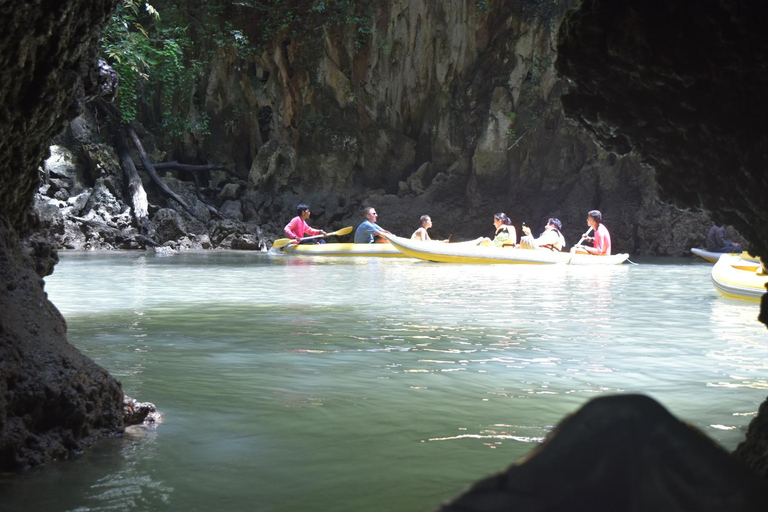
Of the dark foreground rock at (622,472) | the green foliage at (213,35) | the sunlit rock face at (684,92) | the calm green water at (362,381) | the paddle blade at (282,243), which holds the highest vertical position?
the green foliage at (213,35)

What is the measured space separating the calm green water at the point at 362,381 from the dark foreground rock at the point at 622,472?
1447mm

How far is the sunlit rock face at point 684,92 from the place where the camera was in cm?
268

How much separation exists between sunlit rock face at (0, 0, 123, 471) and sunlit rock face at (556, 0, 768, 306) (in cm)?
209

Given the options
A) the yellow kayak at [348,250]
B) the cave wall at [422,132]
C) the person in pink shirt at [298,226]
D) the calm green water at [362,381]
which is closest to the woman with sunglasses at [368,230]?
the yellow kayak at [348,250]

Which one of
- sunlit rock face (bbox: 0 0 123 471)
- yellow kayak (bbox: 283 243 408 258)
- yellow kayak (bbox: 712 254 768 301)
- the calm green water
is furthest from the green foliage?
sunlit rock face (bbox: 0 0 123 471)

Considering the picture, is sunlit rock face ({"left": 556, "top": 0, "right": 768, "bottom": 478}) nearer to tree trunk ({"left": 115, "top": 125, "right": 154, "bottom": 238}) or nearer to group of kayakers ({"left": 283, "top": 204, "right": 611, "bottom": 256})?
group of kayakers ({"left": 283, "top": 204, "right": 611, "bottom": 256})

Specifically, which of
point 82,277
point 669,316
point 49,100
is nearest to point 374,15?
point 82,277

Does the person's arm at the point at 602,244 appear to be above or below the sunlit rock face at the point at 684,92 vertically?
below

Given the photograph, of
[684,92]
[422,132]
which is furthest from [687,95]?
[422,132]

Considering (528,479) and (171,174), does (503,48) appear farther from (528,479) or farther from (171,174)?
(528,479)

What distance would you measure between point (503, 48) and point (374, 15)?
4153 mm

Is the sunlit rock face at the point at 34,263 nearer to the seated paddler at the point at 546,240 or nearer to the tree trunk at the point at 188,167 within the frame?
the seated paddler at the point at 546,240

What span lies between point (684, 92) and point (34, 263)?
9.94ft

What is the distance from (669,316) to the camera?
24.7 ft
